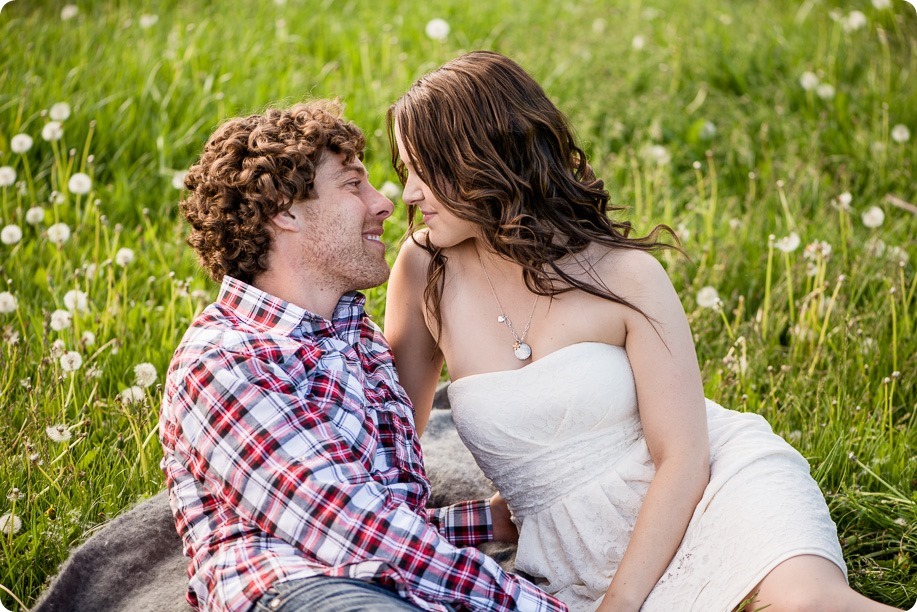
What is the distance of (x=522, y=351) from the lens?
2.84 m

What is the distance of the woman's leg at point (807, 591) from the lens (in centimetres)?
227

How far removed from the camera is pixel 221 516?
2383 millimetres

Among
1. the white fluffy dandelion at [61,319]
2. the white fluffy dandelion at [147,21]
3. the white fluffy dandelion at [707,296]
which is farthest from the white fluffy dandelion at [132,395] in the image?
the white fluffy dandelion at [147,21]

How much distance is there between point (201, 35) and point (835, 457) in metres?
4.57

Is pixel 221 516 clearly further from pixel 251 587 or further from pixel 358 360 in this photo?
pixel 358 360

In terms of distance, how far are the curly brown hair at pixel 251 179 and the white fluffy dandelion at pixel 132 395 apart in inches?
27.4

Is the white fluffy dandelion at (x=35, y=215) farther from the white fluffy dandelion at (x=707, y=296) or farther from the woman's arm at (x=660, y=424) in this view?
the white fluffy dandelion at (x=707, y=296)

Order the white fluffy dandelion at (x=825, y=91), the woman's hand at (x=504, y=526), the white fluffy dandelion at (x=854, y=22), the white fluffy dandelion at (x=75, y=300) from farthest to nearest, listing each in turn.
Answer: the white fluffy dandelion at (x=854, y=22) < the white fluffy dandelion at (x=825, y=91) < the white fluffy dandelion at (x=75, y=300) < the woman's hand at (x=504, y=526)

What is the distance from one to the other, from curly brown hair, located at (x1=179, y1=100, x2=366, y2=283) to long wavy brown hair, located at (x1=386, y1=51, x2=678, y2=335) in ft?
0.84

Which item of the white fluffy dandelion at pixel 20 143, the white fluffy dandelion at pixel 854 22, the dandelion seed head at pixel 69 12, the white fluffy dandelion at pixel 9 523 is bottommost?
the white fluffy dandelion at pixel 9 523

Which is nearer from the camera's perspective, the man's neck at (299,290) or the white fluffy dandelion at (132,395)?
the man's neck at (299,290)

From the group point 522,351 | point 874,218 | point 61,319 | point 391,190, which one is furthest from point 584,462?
point 874,218

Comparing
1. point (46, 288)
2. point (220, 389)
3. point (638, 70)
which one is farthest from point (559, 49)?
point (220, 389)

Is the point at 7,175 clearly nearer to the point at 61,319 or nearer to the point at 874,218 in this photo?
the point at 61,319
